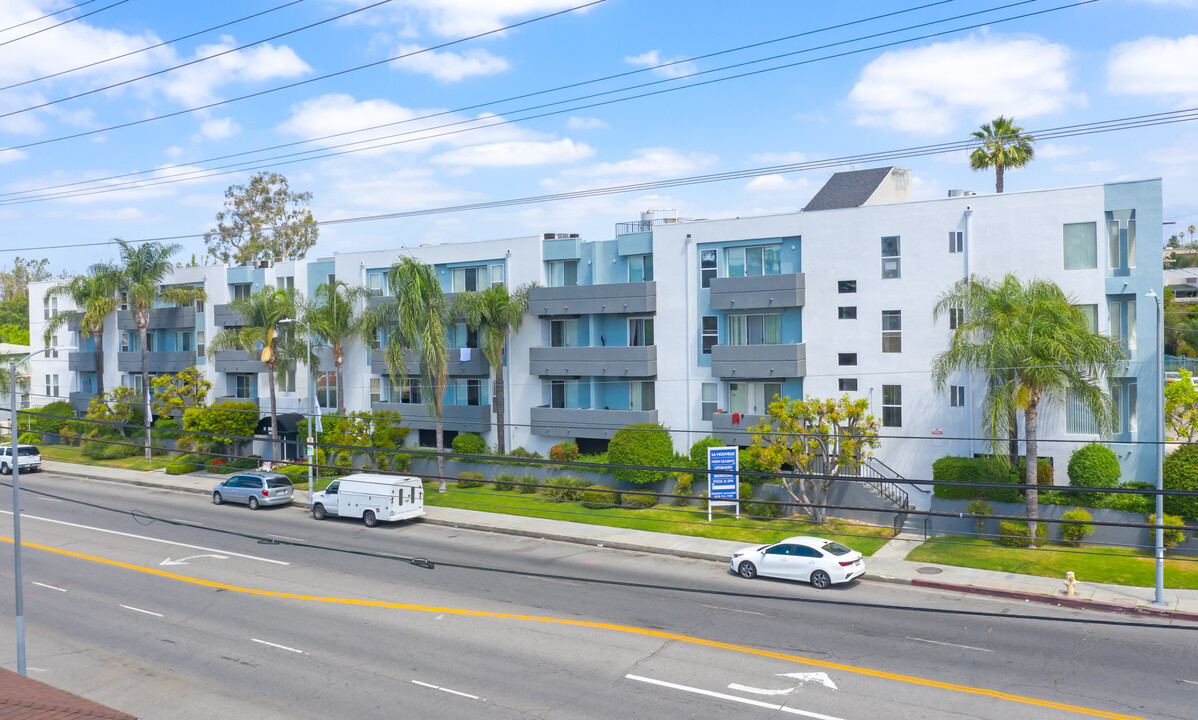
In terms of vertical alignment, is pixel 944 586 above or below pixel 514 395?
below

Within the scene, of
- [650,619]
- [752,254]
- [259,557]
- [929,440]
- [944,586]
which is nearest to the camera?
[650,619]

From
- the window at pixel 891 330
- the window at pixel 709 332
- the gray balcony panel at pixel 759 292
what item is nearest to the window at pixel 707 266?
the gray balcony panel at pixel 759 292

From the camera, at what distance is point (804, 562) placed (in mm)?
25875

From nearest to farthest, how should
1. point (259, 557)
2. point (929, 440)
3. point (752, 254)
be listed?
point (259, 557) → point (929, 440) → point (752, 254)

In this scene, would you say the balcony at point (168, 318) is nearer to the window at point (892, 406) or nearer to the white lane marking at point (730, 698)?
the window at point (892, 406)

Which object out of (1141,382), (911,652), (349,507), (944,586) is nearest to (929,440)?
(1141,382)

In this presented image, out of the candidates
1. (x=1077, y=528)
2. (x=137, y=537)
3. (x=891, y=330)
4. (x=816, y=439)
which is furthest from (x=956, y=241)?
(x=137, y=537)

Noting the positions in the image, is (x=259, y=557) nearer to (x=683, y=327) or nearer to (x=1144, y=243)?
(x=683, y=327)

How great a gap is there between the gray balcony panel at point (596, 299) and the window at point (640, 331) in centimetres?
52

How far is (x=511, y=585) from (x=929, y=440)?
18220 mm

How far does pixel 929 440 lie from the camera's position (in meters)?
34.7

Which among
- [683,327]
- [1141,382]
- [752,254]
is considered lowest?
[1141,382]

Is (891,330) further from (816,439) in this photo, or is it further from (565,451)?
(565,451)

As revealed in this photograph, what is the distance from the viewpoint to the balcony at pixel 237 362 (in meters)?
52.7
